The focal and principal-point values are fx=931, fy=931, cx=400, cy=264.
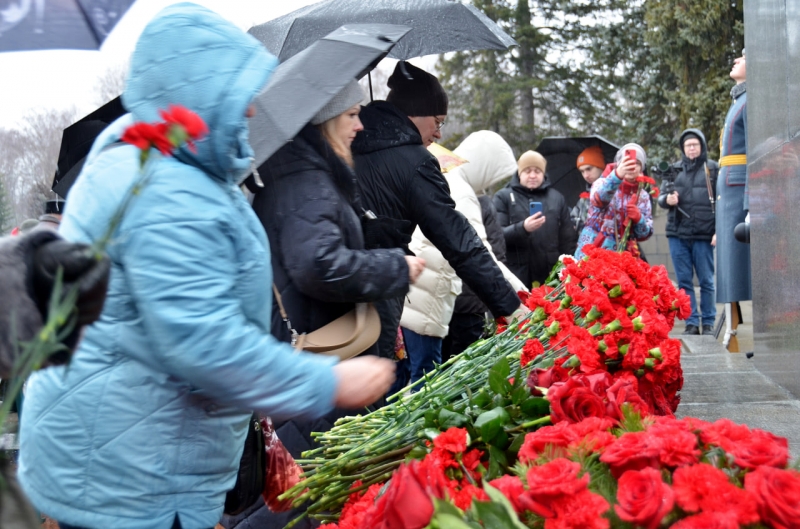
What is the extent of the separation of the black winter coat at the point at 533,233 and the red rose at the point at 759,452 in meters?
5.77

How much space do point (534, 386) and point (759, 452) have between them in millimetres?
968

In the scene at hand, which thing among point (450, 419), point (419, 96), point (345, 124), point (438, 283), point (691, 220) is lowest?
point (691, 220)

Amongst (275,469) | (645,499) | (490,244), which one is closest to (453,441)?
(275,469)

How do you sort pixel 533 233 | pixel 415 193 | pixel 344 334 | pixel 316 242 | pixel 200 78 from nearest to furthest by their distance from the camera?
pixel 200 78 < pixel 316 242 < pixel 344 334 < pixel 415 193 < pixel 533 233

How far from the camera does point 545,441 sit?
5.99 ft

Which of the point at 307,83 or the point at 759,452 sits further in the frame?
the point at 307,83

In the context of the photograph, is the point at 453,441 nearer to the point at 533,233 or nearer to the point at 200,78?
the point at 200,78

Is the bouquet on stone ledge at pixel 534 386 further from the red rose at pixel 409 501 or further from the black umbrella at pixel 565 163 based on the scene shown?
the black umbrella at pixel 565 163

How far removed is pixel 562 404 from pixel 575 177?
9404 millimetres

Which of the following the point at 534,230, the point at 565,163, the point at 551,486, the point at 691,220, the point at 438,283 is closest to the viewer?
the point at 551,486

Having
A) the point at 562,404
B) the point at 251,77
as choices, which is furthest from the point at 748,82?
the point at 251,77

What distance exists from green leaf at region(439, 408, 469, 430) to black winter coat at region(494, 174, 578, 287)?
5120 millimetres

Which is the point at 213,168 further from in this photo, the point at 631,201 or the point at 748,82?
the point at 631,201

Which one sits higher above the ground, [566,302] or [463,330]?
[566,302]
